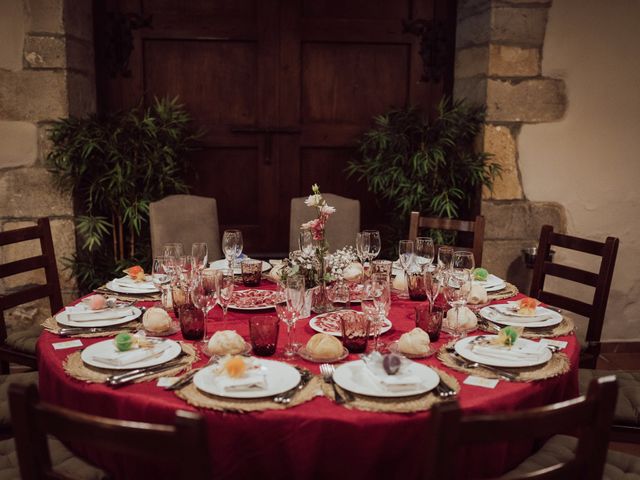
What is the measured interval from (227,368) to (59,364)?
19.9 inches

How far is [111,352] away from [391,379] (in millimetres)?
736

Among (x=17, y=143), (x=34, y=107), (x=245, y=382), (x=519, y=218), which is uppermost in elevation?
(x=34, y=107)

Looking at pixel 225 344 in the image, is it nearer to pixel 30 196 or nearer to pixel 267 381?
pixel 267 381

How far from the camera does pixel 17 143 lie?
11.7ft

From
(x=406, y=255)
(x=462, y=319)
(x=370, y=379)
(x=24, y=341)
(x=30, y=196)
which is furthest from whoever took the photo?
(x=30, y=196)

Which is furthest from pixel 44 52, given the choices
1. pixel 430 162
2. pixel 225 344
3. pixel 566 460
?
pixel 566 460

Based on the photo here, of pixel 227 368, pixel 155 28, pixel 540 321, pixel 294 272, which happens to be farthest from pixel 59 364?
pixel 155 28

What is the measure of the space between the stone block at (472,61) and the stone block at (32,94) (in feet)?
7.81

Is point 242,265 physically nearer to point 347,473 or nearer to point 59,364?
point 59,364

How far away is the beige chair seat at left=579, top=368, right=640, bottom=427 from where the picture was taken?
6.63 ft

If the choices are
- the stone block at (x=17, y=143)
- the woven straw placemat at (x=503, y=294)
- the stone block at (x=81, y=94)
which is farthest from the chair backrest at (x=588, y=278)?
the stone block at (x=17, y=143)

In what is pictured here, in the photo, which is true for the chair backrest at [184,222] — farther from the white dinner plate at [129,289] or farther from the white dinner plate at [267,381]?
the white dinner plate at [267,381]

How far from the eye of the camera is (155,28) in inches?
157

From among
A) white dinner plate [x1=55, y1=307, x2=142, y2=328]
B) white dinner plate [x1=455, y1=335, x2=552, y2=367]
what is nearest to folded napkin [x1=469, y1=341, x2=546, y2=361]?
white dinner plate [x1=455, y1=335, x2=552, y2=367]
